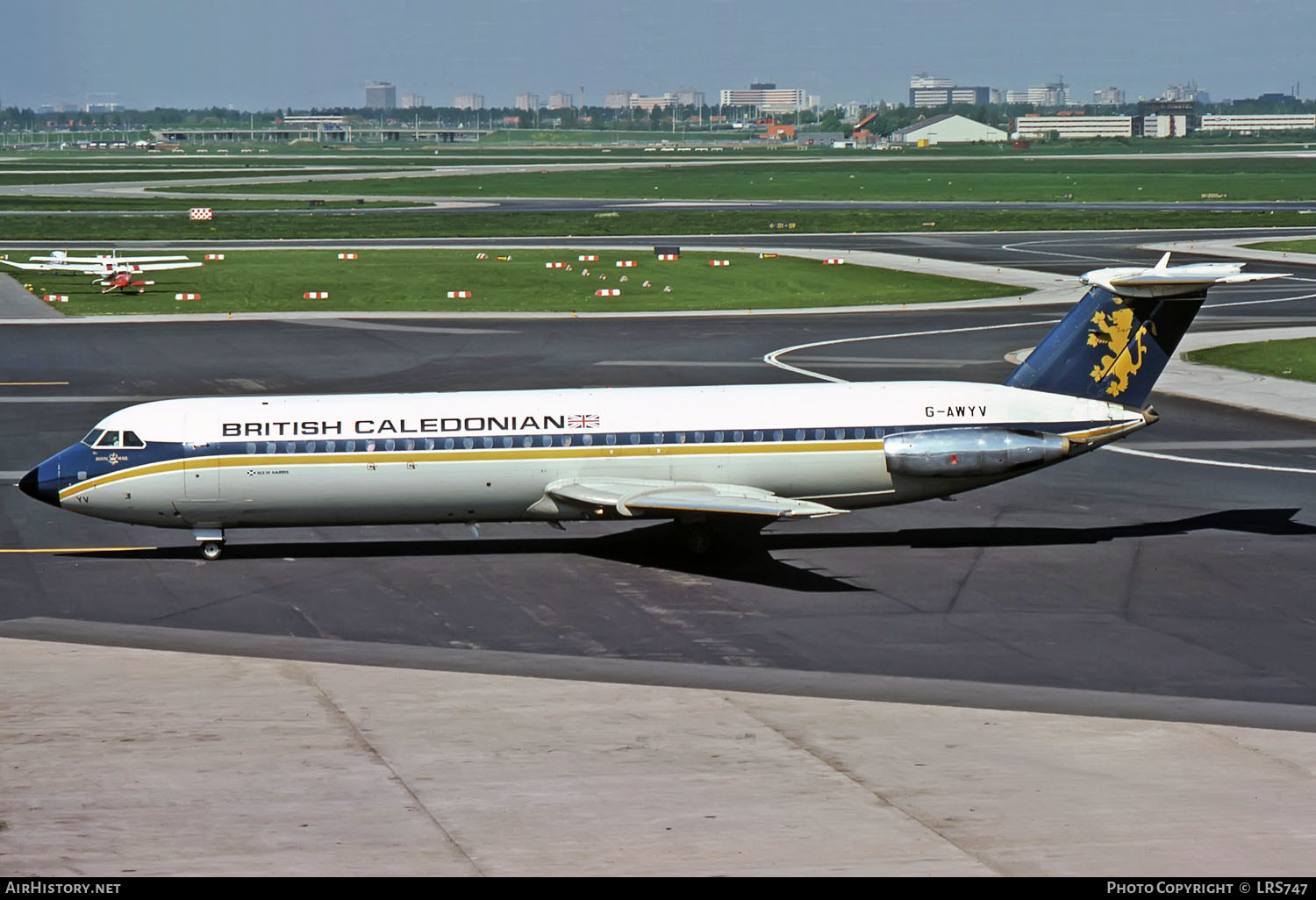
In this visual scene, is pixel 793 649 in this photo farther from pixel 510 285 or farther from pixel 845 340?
pixel 510 285

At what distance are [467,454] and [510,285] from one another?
176ft

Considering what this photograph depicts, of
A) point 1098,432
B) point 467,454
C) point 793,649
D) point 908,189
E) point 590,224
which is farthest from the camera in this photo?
point 908,189

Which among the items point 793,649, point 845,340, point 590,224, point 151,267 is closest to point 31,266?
point 151,267

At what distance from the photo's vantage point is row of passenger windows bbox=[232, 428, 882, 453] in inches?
1277

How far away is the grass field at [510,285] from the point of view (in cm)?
7794

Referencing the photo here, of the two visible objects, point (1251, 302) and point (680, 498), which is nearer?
point (680, 498)

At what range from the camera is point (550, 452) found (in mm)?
32625

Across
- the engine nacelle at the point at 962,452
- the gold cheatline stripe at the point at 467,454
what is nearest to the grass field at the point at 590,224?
the gold cheatline stripe at the point at 467,454

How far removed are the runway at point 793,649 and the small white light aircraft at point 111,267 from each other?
3752 cm

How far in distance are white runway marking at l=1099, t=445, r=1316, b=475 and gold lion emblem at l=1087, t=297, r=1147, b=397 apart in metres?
8.96

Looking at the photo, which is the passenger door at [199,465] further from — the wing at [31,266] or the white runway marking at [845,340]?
the wing at [31,266]

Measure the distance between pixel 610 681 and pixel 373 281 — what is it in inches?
2532

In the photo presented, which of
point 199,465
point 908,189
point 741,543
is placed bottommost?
point 741,543

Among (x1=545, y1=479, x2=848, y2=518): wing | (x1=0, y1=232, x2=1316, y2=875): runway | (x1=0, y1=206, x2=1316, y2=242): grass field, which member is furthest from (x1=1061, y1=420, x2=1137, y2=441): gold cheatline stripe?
(x1=0, y1=206, x2=1316, y2=242): grass field
